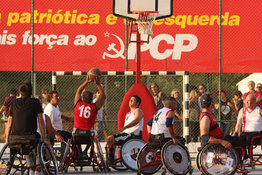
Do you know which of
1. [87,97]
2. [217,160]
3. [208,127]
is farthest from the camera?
[87,97]

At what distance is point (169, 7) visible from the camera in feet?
55.8

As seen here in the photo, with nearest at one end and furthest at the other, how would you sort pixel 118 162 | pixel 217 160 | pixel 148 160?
pixel 217 160, pixel 148 160, pixel 118 162

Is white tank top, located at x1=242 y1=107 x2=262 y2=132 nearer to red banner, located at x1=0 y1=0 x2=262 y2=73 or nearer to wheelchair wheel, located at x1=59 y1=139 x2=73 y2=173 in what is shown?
wheelchair wheel, located at x1=59 y1=139 x2=73 y2=173

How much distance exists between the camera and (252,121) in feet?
43.1

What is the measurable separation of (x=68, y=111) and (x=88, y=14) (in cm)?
3009

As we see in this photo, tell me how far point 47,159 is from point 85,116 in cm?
255

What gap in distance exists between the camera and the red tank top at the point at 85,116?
13.4 meters

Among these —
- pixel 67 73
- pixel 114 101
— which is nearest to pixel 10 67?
pixel 67 73

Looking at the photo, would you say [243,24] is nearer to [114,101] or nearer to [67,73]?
[67,73]

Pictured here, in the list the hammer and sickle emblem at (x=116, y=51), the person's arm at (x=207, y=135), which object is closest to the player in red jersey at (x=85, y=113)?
the person's arm at (x=207, y=135)

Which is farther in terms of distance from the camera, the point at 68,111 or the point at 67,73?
the point at 68,111

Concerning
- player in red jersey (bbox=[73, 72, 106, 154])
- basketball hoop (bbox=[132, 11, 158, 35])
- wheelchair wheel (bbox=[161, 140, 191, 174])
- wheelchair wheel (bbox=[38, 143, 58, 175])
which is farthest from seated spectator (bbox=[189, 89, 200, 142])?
wheelchair wheel (bbox=[38, 143, 58, 175])

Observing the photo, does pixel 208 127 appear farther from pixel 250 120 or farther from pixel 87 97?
pixel 87 97

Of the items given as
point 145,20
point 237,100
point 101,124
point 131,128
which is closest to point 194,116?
point 237,100
